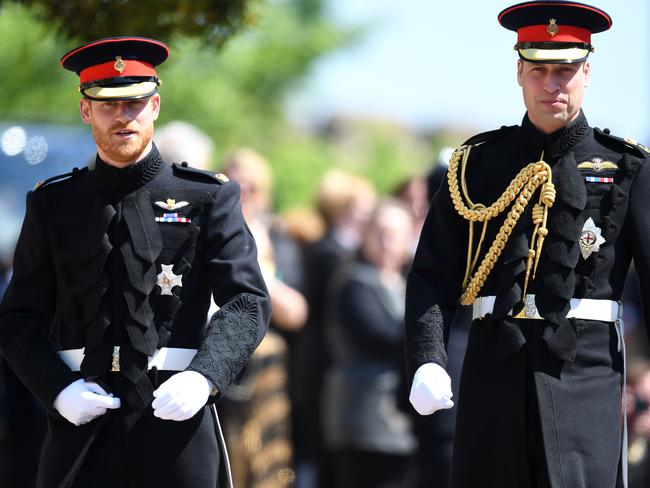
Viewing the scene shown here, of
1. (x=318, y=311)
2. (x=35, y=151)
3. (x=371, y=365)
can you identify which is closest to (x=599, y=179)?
(x=371, y=365)

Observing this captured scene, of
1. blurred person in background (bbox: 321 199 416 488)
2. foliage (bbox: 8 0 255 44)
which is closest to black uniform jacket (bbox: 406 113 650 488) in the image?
foliage (bbox: 8 0 255 44)

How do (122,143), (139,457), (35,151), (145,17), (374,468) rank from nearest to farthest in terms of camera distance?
(139,457)
(122,143)
(145,17)
(374,468)
(35,151)

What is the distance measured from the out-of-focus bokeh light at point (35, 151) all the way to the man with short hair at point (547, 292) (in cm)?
596

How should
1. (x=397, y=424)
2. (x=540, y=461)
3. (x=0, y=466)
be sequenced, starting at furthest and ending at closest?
(x=397, y=424) → (x=0, y=466) → (x=540, y=461)

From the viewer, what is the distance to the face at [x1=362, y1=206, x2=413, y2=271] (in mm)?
8695

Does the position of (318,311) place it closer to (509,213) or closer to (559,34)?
(509,213)

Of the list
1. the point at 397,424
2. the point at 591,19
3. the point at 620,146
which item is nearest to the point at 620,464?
the point at 620,146

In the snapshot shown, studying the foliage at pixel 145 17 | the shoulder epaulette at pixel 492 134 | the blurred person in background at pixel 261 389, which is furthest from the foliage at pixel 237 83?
the shoulder epaulette at pixel 492 134

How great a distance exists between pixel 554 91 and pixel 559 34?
0.66 feet

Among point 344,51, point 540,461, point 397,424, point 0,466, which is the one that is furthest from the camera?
point 344,51

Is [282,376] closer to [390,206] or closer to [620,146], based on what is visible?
[390,206]

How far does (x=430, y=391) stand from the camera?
5.13 meters

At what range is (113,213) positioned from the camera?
212 inches

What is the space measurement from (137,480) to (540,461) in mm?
1343
